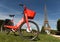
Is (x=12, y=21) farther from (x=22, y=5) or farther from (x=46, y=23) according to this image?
(x=46, y=23)

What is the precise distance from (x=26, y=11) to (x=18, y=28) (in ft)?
2.50

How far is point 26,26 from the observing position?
28.7 feet

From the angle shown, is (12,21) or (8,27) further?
(12,21)

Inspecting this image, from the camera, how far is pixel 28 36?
28.6ft

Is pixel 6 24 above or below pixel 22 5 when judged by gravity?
below

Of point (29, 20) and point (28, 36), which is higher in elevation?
point (29, 20)

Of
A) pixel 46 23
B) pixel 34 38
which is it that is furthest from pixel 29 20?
pixel 46 23

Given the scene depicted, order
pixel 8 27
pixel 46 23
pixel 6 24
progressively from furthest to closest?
1. pixel 46 23
2. pixel 6 24
3. pixel 8 27

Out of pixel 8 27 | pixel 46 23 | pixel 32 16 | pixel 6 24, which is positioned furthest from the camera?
pixel 46 23

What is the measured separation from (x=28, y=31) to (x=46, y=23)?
39172 millimetres

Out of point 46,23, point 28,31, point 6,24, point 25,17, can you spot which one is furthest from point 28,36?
point 46,23

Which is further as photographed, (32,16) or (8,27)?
(8,27)

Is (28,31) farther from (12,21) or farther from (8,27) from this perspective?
(12,21)

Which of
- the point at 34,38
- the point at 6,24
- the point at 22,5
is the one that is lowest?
the point at 34,38
